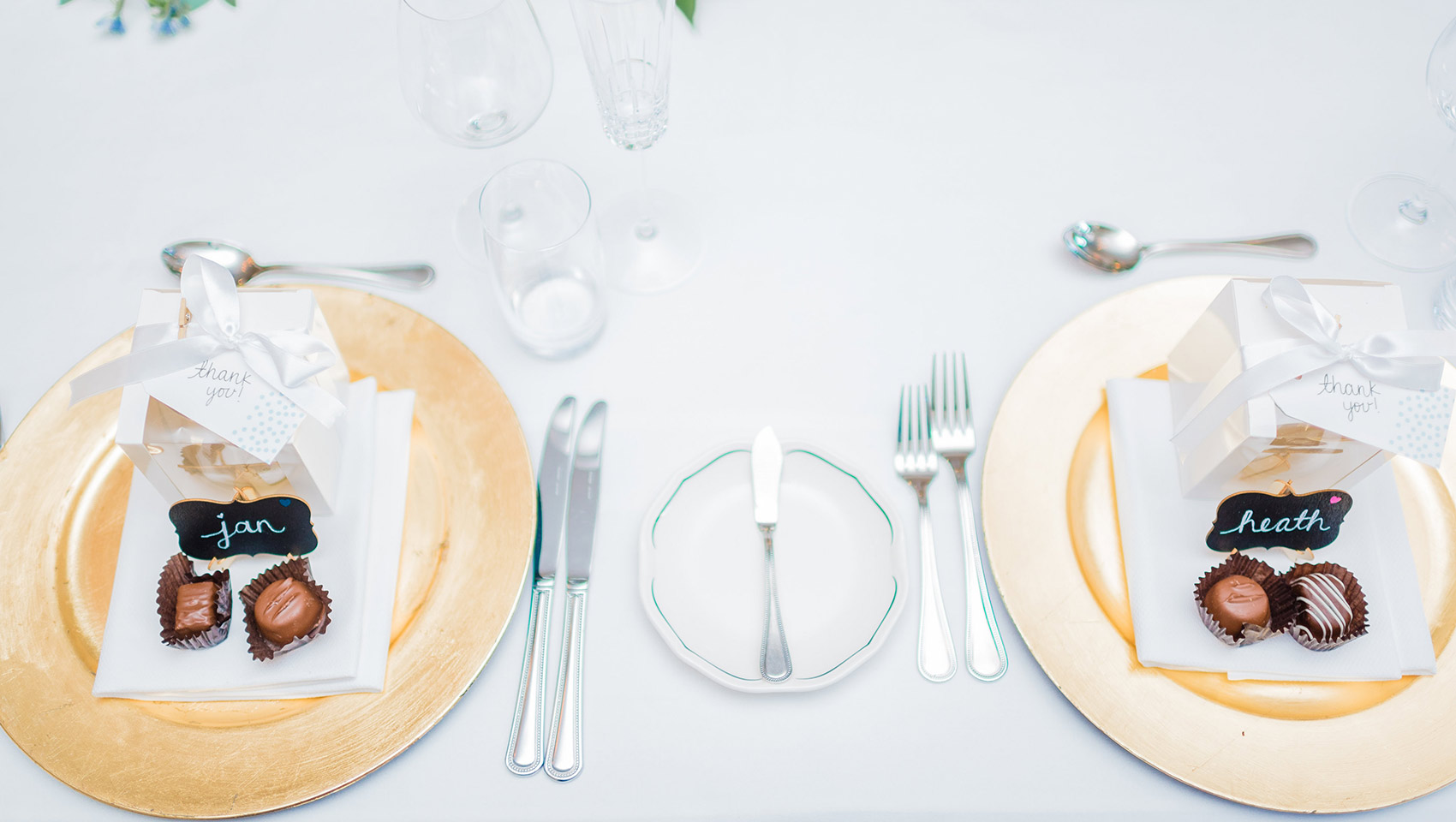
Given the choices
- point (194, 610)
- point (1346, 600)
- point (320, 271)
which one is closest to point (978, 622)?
point (1346, 600)

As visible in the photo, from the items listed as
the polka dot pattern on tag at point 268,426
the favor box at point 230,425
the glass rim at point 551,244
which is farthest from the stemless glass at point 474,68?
the polka dot pattern on tag at point 268,426

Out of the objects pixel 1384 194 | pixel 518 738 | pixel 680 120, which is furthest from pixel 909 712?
pixel 1384 194

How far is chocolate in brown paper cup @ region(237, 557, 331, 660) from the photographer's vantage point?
2.64 ft

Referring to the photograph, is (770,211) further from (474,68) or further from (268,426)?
(268,426)

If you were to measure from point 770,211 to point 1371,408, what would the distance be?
70 cm

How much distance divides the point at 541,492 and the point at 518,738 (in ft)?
0.83

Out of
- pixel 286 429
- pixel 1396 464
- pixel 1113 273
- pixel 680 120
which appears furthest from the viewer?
pixel 680 120

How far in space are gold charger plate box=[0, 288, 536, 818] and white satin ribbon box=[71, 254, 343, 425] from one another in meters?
0.16

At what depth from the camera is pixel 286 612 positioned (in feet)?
2.62

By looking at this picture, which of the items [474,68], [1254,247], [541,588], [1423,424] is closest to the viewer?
[1423,424]

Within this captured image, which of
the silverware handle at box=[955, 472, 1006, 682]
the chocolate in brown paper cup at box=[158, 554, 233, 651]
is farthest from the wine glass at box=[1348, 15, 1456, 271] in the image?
the chocolate in brown paper cup at box=[158, 554, 233, 651]

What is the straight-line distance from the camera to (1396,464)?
0.90 meters

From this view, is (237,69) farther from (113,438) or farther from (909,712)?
(909,712)

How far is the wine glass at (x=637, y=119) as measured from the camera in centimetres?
89
